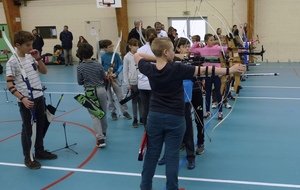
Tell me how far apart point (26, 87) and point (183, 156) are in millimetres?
1697

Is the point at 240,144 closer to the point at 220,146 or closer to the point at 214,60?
the point at 220,146

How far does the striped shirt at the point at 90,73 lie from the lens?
3176 millimetres

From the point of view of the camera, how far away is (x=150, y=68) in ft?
6.53

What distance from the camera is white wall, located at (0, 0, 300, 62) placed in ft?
33.9

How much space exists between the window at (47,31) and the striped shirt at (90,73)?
10725 mm

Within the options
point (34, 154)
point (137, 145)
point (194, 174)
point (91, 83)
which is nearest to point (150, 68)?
point (194, 174)

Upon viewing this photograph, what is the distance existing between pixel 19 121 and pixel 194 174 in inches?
123

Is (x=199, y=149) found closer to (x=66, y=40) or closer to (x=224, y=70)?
(x=224, y=70)

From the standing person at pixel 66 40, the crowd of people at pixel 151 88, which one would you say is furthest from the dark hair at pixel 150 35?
the standing person at pixel 66 40

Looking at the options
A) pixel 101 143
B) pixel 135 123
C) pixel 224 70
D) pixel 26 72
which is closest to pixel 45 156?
pixel 101 143

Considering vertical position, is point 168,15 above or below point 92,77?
above

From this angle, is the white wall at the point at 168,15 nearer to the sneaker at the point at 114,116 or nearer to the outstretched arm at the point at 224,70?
the sneaker at the point at 114,116

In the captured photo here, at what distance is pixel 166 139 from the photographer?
6.66 feet

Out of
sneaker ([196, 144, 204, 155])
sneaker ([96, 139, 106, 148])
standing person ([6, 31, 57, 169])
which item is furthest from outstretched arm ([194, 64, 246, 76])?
sneaker ([96, 139, 106, 148])
